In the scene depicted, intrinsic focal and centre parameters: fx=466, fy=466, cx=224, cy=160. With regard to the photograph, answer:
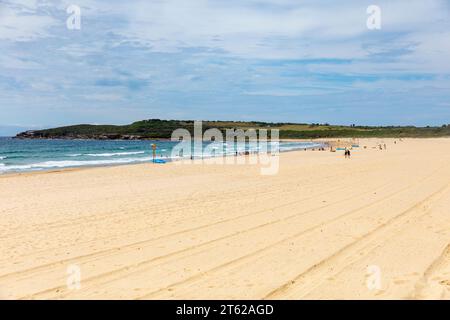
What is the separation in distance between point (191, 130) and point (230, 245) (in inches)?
6454

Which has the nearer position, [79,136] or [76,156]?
[76,156]

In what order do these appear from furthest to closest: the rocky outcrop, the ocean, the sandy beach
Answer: the rocky outcrop
the ocean
the sandy beach

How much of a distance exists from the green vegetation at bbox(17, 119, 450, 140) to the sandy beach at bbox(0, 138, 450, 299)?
126290 millimetres

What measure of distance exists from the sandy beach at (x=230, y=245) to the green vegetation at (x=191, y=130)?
126 meters

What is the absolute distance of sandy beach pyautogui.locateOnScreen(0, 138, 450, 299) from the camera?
221 inches

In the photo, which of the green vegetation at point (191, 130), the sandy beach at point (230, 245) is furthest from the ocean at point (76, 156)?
the green vegetation at point (191, 130)

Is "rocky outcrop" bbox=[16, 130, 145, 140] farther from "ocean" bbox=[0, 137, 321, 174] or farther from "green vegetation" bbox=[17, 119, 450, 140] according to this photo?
"ocean" bbox=[0, 137, 321, 174]

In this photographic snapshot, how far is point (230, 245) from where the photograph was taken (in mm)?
7754

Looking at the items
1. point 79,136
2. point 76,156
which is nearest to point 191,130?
point 79,136

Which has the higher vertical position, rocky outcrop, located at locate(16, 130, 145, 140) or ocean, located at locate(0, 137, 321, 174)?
rocky outcrop, located at locate(16, 130, 145, 140)

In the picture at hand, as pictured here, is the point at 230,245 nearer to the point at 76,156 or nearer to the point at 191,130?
the point at 76,156

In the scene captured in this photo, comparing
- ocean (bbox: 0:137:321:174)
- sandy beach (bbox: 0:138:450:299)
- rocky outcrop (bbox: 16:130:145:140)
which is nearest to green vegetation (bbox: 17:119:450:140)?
rocky outcrop (bbox: 16:130:145:140)
